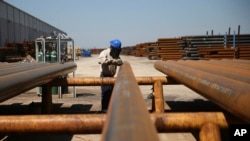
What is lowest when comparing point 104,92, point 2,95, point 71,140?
point 71,140

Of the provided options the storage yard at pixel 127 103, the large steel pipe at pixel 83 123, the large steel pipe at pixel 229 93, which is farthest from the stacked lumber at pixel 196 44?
the large steel pipe at pixel 83 123

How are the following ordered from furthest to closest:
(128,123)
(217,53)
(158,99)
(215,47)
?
(215,47)
(217,53)
(158,99)
(128,123)

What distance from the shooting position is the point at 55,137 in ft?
14.6

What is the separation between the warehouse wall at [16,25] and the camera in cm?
2405

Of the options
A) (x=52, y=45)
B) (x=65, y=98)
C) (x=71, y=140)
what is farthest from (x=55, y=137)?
(x=52, y=45)

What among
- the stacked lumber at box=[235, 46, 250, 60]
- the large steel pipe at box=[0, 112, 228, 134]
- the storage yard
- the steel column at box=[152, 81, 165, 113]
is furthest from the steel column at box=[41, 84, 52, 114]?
the stacked lumber at box=[235, 46, 250, 60]

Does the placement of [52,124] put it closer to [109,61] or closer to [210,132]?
[210,132]

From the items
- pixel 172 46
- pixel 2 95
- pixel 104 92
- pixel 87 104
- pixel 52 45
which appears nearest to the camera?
pixel 2 95

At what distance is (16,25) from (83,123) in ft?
91.6

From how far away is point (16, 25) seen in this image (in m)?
27.9

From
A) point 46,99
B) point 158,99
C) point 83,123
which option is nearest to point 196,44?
point 158,99

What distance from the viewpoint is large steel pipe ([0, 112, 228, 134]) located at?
1962mm

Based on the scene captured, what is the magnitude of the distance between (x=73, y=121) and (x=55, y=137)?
265 centimetres

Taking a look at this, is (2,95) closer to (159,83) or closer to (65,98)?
(159,83)
